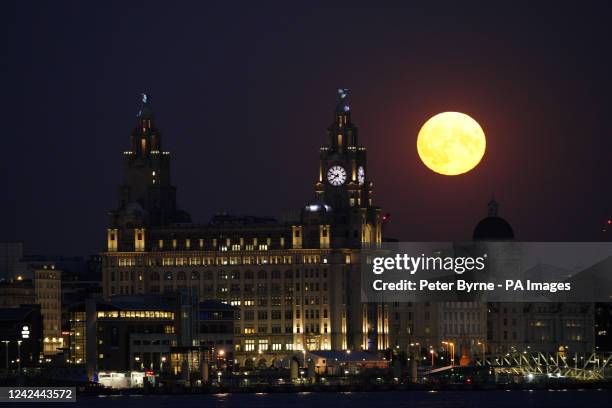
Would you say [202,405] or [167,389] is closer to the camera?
[202,405]

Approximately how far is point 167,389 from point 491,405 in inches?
1398

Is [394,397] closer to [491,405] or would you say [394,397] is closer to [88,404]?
[491,405]

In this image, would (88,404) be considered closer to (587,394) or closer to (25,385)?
(25,385)

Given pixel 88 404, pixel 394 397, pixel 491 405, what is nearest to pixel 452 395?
pixel 394 397

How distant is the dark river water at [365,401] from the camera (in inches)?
7121

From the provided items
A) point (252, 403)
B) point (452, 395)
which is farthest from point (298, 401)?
point (452, 395)

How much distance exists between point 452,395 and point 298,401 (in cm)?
1804

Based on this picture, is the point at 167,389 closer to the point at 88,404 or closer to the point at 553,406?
the point at 88,404

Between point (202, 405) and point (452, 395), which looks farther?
point (452, 395)

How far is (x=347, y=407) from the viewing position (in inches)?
7023

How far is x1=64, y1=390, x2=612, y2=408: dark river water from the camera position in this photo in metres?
181

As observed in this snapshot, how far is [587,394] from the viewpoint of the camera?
19950cm

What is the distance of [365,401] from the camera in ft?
615

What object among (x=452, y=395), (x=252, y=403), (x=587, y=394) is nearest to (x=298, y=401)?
(x=252, y=403)
